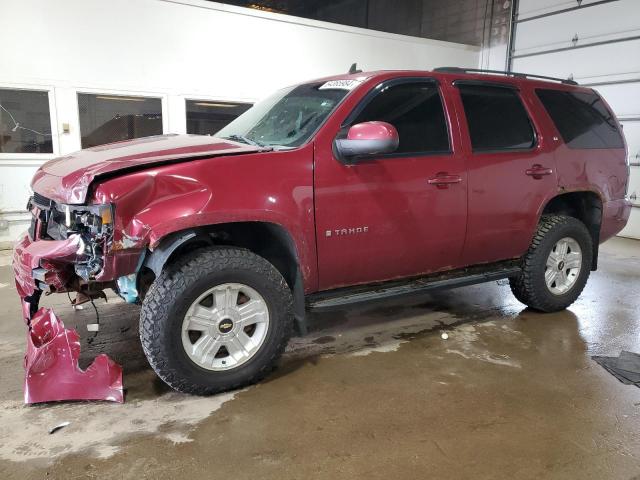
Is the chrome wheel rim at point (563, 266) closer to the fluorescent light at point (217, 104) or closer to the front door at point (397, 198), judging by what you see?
the front door at point (397, 198)

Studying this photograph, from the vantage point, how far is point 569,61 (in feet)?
29.2

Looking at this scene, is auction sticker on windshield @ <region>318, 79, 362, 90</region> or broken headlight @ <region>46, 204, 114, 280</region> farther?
auction sticker on windshield @ <region>318, 79, 362, 90</region>

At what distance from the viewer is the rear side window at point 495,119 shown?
11.4 feet

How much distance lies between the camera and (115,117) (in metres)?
6.98

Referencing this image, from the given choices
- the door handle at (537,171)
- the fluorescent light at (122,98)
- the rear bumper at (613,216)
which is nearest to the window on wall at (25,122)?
the fluorescent light at (122,98)

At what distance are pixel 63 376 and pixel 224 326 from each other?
915mm

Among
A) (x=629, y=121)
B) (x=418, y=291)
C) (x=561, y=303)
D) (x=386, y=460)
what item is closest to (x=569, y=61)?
(x=629, y=121)

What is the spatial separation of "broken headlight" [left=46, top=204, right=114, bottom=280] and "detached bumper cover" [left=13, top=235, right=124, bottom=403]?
7cm

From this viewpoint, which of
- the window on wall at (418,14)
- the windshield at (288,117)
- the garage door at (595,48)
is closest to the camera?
the windshield at (288,117)

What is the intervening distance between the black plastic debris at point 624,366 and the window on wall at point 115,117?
6.40 metres

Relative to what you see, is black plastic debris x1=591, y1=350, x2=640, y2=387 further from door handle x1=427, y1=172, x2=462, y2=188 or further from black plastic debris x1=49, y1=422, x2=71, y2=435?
black plastic debris x1=49, y1=422, x2=71, y2=435

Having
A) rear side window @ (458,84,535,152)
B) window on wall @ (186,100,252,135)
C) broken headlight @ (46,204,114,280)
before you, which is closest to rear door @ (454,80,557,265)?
rear side window @ (458,84,535,152)

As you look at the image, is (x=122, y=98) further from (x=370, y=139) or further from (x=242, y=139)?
(x=370, y=139)

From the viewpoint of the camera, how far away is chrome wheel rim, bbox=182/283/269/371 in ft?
8.64
